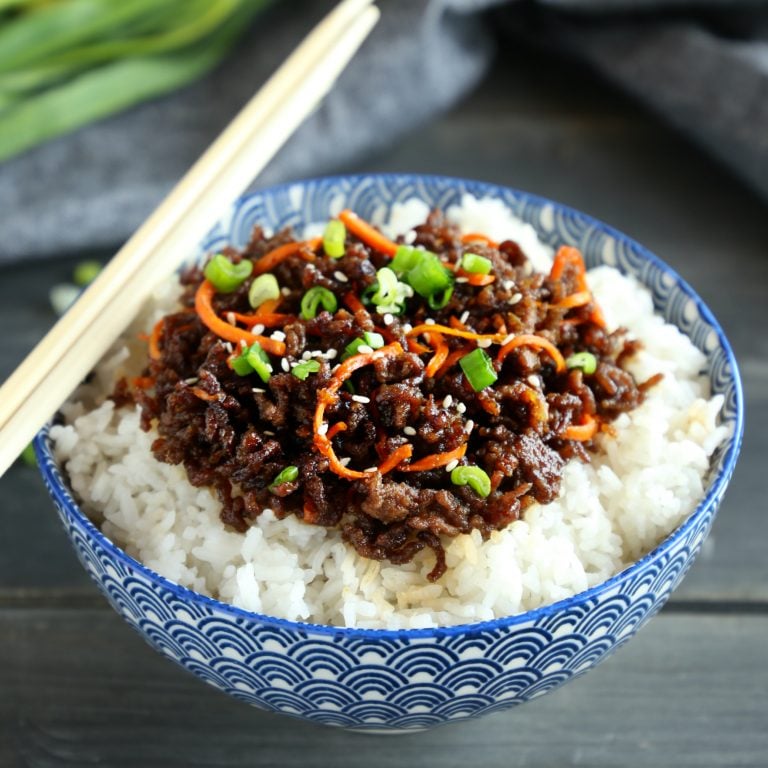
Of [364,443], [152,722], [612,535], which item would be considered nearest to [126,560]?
[364,443]

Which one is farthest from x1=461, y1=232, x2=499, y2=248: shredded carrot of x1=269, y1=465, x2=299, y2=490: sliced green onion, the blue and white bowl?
x1=269, y1=465, x2=299, y2=490: sliced green onion

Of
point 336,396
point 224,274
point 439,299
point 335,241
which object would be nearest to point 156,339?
point 224,274

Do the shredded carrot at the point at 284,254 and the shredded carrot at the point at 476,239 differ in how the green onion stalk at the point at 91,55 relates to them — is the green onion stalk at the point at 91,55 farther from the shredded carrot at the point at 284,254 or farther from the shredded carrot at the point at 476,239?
the shredded carrot at the point at 476,239

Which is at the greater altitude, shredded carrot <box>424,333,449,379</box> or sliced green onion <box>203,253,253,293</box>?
sliced green onion <box>203,253,253,293</box>

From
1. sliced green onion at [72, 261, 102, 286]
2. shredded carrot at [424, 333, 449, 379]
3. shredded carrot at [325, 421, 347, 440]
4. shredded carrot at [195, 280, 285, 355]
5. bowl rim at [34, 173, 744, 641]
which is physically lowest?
sliced green onion at [72, 261, 102, 286]

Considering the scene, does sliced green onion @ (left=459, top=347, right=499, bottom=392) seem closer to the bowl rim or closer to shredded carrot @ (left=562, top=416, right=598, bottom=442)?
shredded carrot @ (left=562, top=416, right=598, bottom=442)
